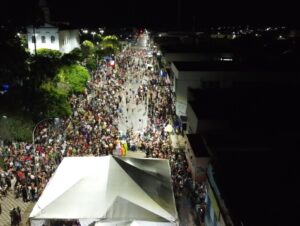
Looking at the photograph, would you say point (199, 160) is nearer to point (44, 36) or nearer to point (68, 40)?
point (44, 36)

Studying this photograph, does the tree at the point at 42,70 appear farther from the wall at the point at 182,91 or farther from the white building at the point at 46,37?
the white building at the point at 46,37

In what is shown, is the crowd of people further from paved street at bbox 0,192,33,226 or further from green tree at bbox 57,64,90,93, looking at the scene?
green tree at bbox 57,64,90,93

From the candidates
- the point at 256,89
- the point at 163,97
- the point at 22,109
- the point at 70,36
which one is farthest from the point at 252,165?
the point at 70,36

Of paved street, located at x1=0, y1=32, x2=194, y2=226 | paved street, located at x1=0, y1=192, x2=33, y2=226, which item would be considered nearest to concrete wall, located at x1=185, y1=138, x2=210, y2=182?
paved street, located at x1=0, y1=32, x2=194, y2=226

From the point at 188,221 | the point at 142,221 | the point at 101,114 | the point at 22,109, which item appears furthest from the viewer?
the point at 101,114

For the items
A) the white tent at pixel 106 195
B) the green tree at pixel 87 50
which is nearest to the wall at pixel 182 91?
Answer: the white tent at pixel 106 195

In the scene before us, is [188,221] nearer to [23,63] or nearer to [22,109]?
[22,109]

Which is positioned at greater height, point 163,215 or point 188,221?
point 163,215
